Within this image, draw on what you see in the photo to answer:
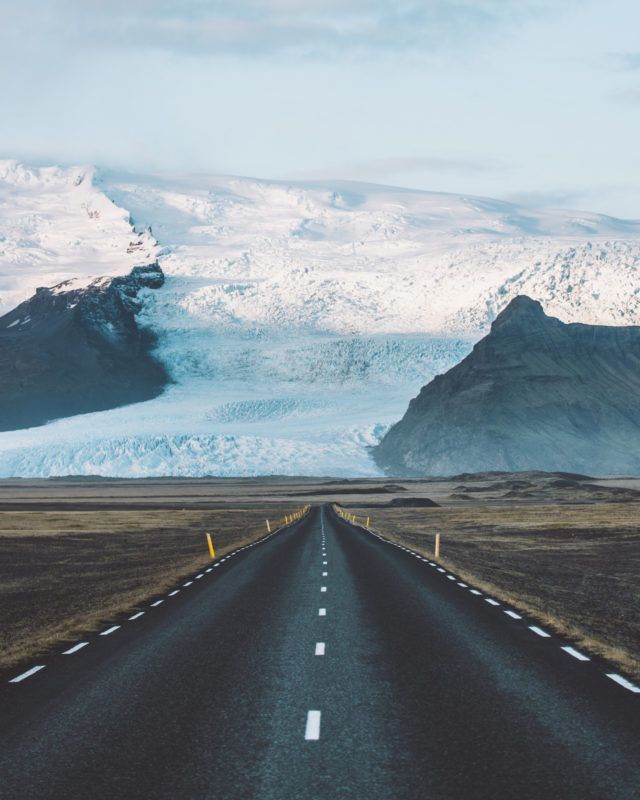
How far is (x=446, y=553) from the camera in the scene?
44.0 metres

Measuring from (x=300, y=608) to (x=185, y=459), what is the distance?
16677 cm

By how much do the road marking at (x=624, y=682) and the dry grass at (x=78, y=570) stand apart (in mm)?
8710

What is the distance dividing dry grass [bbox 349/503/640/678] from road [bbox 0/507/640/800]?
1.25m

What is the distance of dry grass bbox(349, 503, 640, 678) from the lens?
63.4 ft

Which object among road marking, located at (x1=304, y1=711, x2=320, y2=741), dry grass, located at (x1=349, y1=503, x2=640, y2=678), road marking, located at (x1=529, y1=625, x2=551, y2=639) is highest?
dry grass, located at (x1=349, y1=503, x2=640, y2=678)

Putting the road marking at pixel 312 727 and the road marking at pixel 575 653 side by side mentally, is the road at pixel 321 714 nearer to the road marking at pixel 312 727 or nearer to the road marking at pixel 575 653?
the road marking at pixel 312 727

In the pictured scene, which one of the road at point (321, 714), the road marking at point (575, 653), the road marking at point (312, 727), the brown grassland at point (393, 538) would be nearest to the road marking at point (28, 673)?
the road at point (321, 714)

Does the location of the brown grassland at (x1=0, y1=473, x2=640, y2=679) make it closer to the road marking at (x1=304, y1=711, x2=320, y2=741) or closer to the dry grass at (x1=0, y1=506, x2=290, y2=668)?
the dry grass at (x1=0, y1=506, x2=290, y2=668)

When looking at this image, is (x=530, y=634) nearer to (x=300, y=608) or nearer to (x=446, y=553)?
(x=300, y=608)

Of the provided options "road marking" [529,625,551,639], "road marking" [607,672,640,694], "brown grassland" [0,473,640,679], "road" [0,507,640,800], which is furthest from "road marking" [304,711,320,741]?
"road marking" [529,625,551,639]

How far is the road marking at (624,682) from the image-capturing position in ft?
43.0

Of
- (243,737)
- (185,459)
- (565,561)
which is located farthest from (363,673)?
(185,459)

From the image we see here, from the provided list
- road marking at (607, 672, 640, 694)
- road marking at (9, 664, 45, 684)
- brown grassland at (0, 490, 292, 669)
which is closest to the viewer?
road marking at (607, 672, 640, 694)

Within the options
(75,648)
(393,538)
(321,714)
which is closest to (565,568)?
(393,538)
